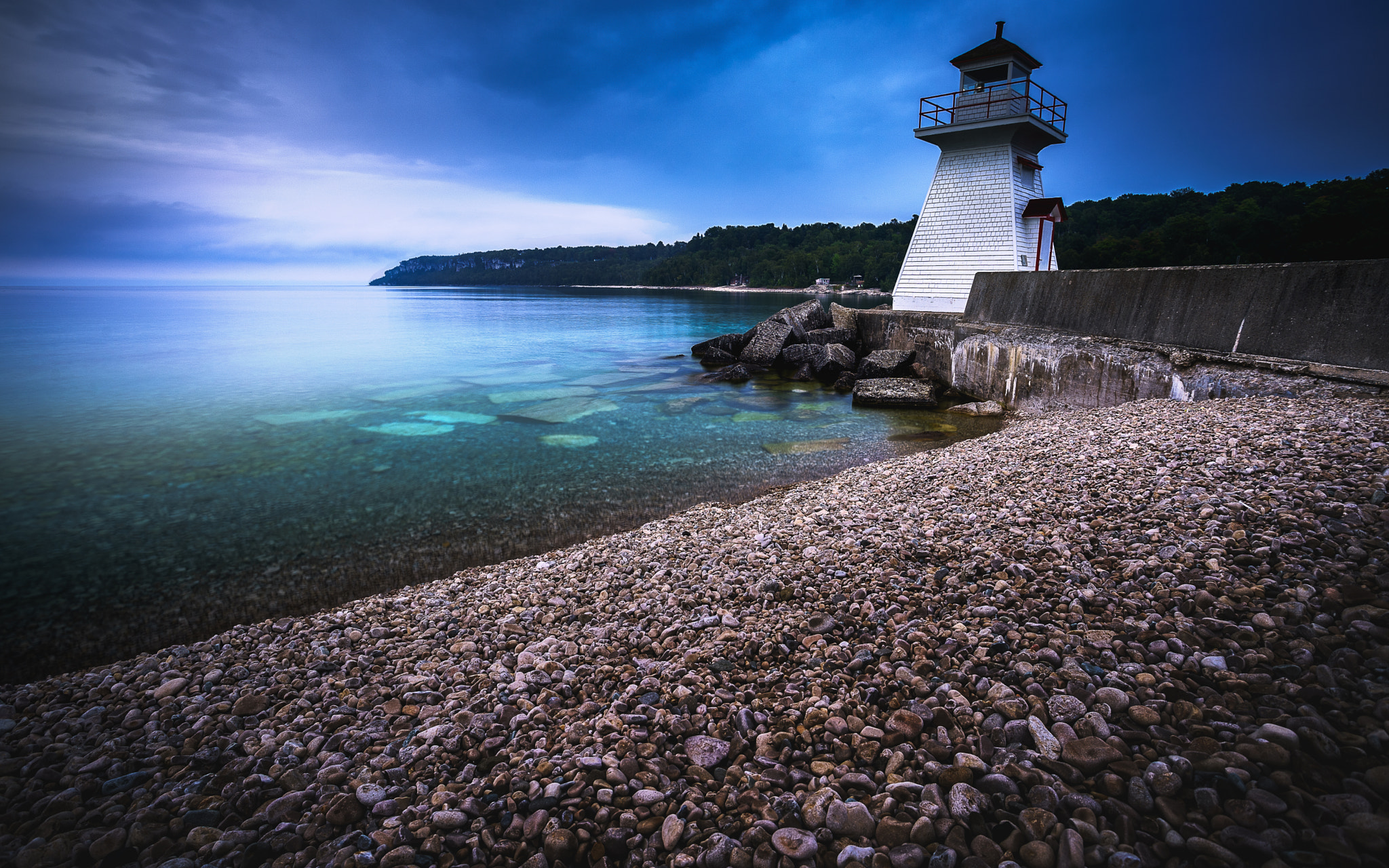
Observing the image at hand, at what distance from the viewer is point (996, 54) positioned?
1930cm

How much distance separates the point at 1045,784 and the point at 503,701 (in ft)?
8.78

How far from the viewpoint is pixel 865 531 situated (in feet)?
17.1

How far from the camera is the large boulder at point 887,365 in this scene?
60.3 ft

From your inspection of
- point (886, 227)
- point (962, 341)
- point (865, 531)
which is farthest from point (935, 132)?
point (886, 227)

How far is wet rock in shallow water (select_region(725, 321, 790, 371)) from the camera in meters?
22.7

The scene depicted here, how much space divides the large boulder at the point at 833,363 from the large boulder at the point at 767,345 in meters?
2.39

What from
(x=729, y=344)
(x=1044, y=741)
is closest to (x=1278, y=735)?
(x=1044, y=741)

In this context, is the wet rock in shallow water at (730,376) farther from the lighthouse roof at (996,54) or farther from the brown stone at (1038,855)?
the brown stone at (1038,855)

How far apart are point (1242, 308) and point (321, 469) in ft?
49.6

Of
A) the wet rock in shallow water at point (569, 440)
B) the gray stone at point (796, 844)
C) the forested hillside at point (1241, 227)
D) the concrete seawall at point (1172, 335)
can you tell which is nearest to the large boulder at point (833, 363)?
the concrete seawall at point (1172, 335)

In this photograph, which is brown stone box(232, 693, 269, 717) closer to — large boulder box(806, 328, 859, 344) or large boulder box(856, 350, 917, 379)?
large boulder box(856, 350, 917, 379)

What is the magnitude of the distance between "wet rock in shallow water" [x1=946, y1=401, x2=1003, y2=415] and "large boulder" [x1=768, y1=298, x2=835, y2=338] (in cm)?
964

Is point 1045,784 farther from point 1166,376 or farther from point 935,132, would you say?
point 935,132

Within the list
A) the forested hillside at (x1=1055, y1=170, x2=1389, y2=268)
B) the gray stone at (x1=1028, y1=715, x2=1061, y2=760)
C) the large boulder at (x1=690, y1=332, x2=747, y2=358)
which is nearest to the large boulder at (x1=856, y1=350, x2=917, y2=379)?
the large boulder at (x1=690, y1=332, x2=747, y2=358)
